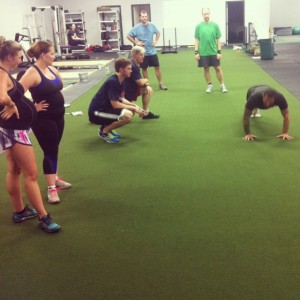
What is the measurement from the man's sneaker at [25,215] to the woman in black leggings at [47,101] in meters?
0.25

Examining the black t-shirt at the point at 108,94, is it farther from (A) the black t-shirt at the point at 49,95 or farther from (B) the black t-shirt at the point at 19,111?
Result: (B) the black t-shirt at the point at 19,111

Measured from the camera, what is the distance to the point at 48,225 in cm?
302

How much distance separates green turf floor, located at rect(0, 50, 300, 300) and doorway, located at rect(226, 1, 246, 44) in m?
15.0

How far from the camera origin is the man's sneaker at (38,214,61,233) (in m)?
3.01

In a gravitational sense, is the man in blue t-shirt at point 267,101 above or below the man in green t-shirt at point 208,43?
below

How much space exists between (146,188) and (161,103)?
379 centimetres

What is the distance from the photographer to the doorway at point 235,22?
19.3m

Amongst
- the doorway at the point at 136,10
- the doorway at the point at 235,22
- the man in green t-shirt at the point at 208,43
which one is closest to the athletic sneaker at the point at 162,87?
the man in green t-shirt at the point at 208,43

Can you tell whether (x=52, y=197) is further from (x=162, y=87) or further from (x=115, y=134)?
(x=162, y=87)

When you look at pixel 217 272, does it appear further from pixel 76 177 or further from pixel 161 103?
pixel 161 103

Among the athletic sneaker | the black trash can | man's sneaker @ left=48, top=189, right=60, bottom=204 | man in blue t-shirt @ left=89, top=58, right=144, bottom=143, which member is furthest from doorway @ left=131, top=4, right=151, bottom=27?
man's sneaker @ left=48, top=189, right=60, bottom=204

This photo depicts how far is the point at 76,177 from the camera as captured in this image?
4.11 meters

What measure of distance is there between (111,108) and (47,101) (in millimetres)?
1793

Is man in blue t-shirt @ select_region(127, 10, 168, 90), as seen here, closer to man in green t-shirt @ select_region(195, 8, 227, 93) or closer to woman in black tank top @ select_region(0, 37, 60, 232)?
man in green t-shirt @ select_region(195, 8, 227, 93)
